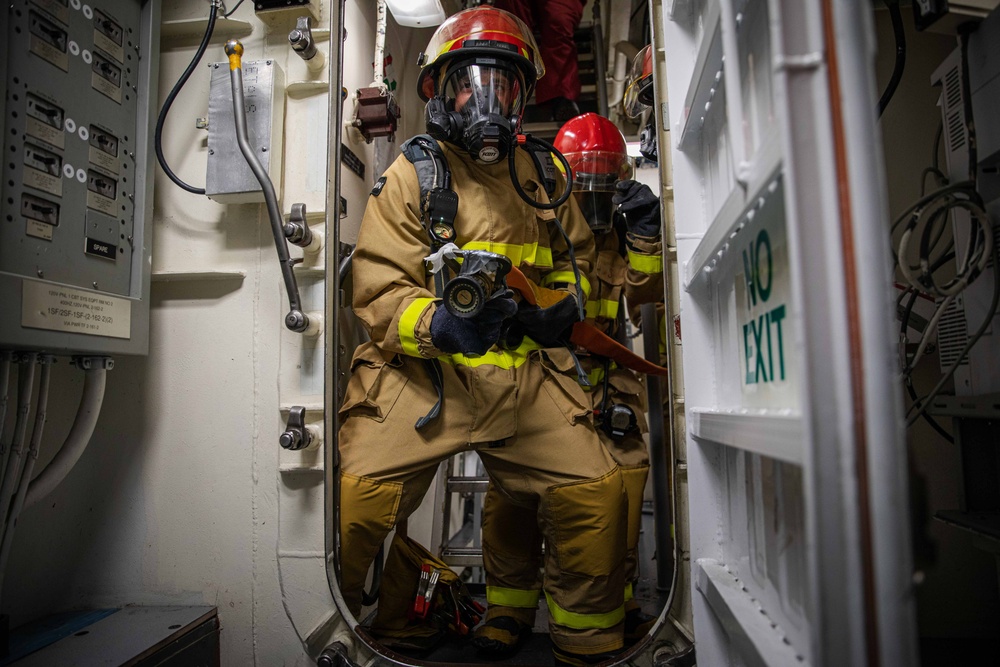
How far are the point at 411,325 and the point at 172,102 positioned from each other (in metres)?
1.15

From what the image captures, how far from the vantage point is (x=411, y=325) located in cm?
176

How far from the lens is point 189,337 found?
193cm

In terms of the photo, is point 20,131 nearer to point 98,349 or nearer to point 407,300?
point 98,349

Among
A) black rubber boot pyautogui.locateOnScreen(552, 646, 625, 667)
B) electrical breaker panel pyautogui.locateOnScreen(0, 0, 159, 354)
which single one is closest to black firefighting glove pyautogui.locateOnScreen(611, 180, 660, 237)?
black rubber boot pyautogui.locateOnScreen(552, 646, 625, 667)

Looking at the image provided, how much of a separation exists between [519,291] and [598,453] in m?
0.64

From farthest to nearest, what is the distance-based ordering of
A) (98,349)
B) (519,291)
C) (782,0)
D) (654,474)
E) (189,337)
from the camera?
(654,474) → (519,291) → (189,337) → (98,349) → (782,0)

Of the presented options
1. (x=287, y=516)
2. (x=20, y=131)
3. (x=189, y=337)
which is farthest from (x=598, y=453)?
(x=20, y=131)

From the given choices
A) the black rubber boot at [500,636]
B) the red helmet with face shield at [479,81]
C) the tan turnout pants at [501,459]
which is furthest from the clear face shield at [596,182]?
the black rubber boot at [500,636]

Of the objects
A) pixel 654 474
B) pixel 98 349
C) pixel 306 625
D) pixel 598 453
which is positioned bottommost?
pixel 306 625

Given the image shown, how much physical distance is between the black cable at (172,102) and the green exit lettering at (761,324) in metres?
A: 1.71

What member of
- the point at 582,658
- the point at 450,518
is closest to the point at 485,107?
the point at 582,658

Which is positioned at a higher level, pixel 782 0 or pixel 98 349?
pixel 782 0

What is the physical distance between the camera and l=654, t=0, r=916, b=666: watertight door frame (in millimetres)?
668

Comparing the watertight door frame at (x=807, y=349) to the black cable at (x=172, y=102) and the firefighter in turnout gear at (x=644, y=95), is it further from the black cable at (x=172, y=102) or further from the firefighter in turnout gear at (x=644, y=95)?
the black cable at (x=172, y=102)
